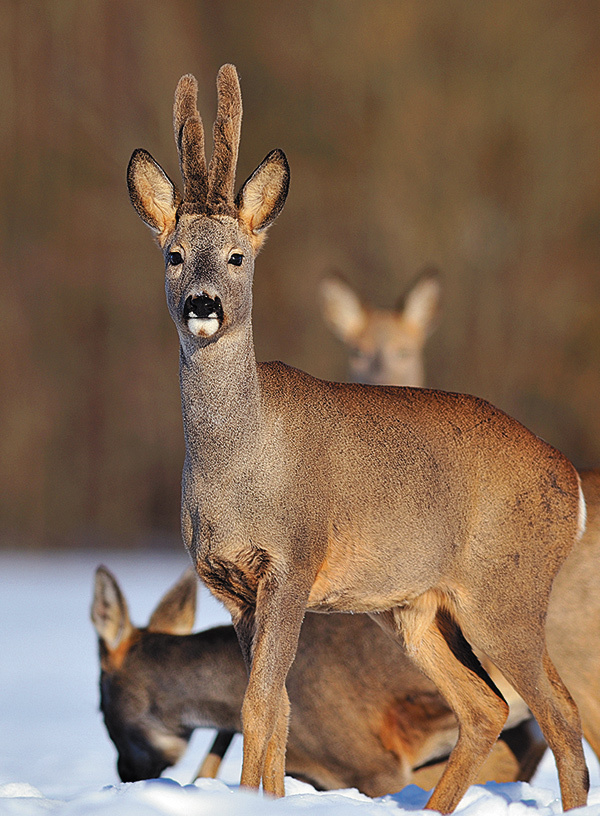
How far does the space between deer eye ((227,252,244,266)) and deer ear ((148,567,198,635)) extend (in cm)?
250

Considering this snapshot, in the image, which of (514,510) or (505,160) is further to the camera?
(505,160)

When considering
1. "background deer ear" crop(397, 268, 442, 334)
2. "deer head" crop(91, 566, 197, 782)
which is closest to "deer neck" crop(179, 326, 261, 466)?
"deer head" crop(91, 566, 197, 782)

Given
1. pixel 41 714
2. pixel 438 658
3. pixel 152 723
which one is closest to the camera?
pixel 438 658

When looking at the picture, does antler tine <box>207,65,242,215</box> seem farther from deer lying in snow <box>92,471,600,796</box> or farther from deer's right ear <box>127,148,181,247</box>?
deer lying in snow <box>92,471,600,796</box>

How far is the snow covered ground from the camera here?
3.31 m

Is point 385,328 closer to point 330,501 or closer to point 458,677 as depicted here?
point 458,677

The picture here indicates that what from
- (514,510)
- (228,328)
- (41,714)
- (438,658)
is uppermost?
(228,328)

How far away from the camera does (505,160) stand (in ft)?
65.0

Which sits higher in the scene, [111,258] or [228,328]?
[228,328]

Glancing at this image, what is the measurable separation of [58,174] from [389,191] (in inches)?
201

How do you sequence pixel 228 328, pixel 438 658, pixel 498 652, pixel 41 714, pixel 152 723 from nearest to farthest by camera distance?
pixel 228 328, pixel 498 652, pixel 438 658, pixel 152 723, pixel 41 714

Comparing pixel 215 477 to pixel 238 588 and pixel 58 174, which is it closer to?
pixel 238 588

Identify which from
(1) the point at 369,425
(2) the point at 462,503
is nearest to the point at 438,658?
(2) the point at 462,503

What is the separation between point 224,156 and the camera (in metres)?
3.91
